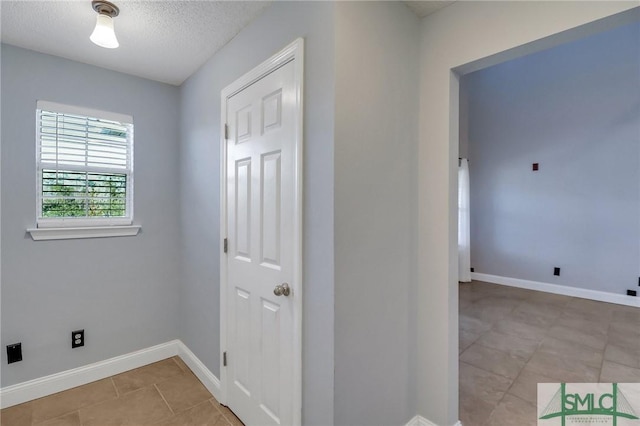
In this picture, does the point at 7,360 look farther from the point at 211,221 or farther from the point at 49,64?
the point at 49,64

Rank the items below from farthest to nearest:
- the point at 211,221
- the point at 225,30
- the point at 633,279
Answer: the point at 633,279 < the point at 211,221 < the point at 225,30

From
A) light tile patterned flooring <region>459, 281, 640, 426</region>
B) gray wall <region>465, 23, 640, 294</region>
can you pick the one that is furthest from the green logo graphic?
gray wall <region>465, 23, 640, 294</region>

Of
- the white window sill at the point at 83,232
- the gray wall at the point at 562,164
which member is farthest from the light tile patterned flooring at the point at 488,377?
the white window sill at the point at 83,232

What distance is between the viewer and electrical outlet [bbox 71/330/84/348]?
228 cm

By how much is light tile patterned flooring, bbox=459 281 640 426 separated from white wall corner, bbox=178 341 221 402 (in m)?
1.64

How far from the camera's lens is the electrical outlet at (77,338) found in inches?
89.9

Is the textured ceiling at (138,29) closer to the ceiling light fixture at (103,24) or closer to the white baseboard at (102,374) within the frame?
the ceiling light fixture at (103,24)

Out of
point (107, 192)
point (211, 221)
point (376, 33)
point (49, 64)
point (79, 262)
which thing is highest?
point (49, 64)

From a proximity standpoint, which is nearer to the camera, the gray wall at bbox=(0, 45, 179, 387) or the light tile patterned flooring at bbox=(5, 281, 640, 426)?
the light tile patterned flooring at bbox=(5, 281, 640, 426)

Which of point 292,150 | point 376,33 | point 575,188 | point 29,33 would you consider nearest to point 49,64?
point 29,33

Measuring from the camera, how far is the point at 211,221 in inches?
88.3

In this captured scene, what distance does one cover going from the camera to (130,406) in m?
2.05

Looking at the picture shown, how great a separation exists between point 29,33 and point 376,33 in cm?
214

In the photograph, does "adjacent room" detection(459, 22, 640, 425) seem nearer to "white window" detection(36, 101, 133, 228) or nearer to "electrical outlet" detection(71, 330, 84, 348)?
"electrical outlet" detection(71, 330, 84, 348)
